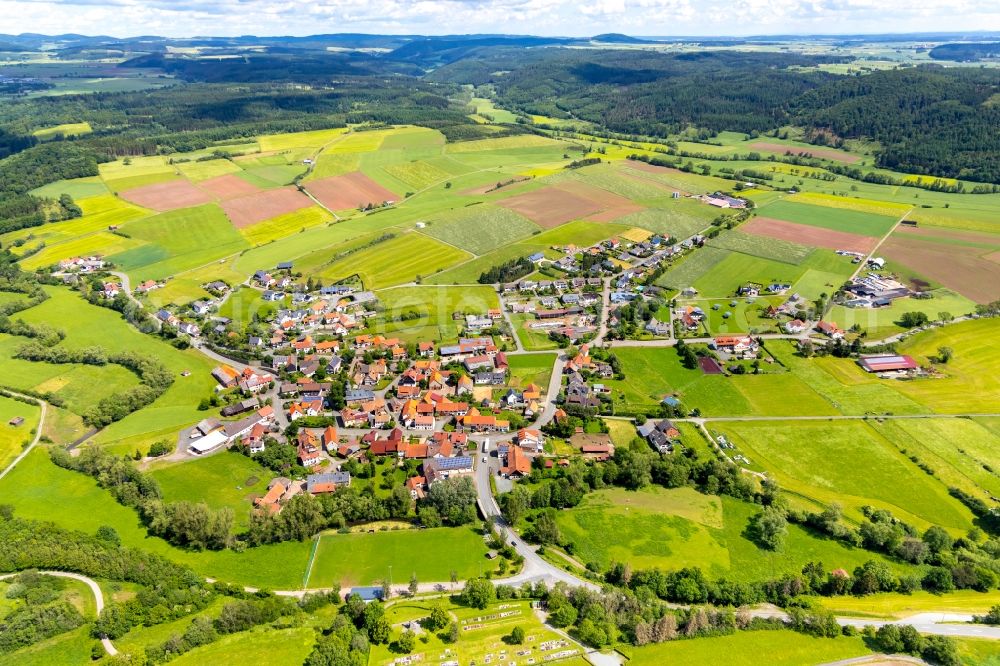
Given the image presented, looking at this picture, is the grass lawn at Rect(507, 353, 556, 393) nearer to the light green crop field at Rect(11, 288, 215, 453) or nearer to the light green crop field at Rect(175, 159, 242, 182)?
the light green crop field at Rect(11, 288, 215, 453)

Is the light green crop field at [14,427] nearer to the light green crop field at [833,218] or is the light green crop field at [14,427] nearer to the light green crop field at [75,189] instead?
the light green crop field at [75,189]

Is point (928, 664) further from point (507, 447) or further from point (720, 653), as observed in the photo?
point (507, 447)

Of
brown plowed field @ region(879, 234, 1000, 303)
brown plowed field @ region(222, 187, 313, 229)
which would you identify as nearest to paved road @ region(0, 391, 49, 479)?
brown plowed field @ region(222, 187, 313, 229)

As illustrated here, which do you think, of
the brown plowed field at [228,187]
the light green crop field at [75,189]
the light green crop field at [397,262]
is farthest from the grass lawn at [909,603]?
the light green crop field at [75,189]

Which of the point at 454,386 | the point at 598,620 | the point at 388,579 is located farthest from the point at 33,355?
the point at 598,620

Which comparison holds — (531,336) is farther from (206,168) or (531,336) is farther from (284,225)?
(206,168)

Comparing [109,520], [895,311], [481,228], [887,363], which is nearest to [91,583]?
[109,520]
